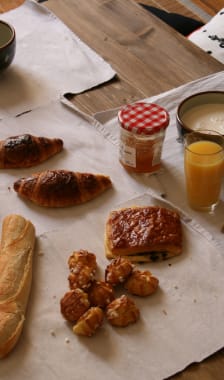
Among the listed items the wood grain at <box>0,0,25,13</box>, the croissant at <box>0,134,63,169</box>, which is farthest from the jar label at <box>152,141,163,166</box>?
the wood grain at <box>0,0,25,13</box>

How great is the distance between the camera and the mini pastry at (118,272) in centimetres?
104

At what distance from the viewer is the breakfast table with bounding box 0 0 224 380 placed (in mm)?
959

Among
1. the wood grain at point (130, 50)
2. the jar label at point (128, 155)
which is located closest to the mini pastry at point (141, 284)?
the jar label at point (128, 155)

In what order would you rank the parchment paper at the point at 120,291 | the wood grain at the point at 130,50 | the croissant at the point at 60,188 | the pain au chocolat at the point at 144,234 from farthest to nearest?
the wood grain at the point at 130,50, the croissant at the point at 60,188, the pain au chocolat at the point at 144,234, the parchment paper at the point at 120,291

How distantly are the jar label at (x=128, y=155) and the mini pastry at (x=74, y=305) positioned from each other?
0.37 m

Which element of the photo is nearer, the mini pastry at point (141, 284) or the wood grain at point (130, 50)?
the mini pastry at point (141, 284)

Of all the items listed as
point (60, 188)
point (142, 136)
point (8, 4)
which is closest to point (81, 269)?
point (60, 188)

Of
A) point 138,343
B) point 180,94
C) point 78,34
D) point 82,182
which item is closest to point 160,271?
point 138,343

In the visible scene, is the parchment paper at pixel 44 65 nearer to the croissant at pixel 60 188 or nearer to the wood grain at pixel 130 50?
the wood grain at pixel 130 50

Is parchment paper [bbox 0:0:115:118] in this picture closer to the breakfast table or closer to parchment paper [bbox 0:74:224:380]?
the breakfast table

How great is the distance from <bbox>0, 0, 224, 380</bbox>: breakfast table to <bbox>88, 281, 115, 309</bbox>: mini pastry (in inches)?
2.1

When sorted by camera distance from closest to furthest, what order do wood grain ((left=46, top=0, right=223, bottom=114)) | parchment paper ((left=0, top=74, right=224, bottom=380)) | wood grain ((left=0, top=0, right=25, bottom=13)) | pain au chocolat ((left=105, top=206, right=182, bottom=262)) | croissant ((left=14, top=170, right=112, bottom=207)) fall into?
parchment paper ((left=0, top=74, right=224, bottom=380)) < pain au chocolat ((left=105, top=206, right=182, bottom=262)) < croissant ((left=14, top=170, right=112, bottom=207)) < wood grain ((left=46, top=0, right=223, bottom=114)) < wood grain ((left=0, top=0, right=25, bottom=13))

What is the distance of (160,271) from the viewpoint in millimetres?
1092

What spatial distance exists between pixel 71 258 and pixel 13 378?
9.4 inches
